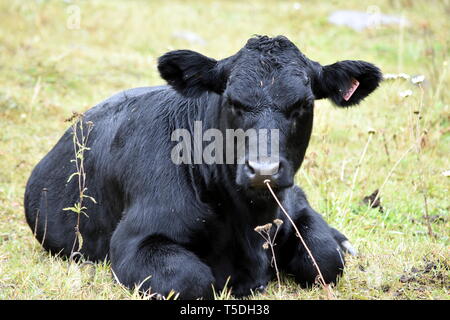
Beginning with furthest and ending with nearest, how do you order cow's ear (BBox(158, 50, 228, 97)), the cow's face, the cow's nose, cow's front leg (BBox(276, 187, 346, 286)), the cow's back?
the cow's back < cow's front leg (BBox(276, 187, 346, 286)) < cow's ear (BBox(158, 50, 228, 97)) < the cow's face < the cow's nose

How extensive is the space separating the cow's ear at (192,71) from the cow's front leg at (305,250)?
1.07 meters

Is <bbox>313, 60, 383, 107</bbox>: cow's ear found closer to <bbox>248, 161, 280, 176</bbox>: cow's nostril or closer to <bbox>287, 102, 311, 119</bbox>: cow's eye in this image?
<bbox>287, 102, 311, 119</bbox>: cow's eye

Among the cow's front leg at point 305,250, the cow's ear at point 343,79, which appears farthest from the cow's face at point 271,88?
the cow's front leg at point 305,250

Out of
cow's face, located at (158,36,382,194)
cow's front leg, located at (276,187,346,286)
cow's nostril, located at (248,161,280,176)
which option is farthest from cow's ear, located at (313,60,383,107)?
cow's nostril, located at (248,161,280,176)

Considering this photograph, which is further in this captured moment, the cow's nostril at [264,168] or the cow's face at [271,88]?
the cow's face at [271,88]

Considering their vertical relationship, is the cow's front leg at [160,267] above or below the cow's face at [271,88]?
below

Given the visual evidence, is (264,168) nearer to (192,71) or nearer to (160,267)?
(160,267)

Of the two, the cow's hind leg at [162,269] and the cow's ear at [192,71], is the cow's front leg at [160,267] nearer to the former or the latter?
the cow's hind leg at [162,269]

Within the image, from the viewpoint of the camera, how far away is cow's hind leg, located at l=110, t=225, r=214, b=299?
15.3 feet

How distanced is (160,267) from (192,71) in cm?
146

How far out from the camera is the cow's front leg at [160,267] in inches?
184

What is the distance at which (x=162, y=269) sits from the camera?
186 inches

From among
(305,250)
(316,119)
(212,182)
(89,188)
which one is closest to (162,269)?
(212,182)
